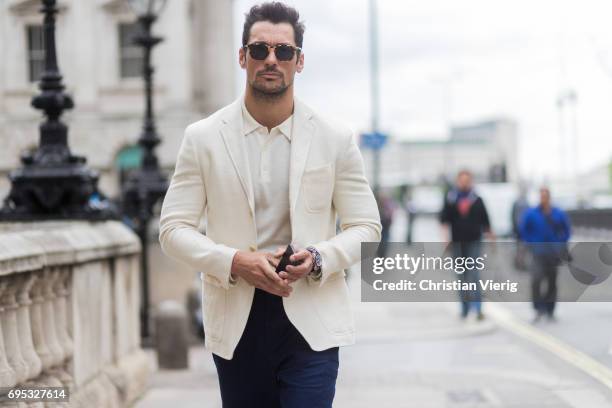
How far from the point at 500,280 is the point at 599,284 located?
2616mm

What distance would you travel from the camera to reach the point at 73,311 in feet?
23.2

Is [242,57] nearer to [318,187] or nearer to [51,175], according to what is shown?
[318,187]

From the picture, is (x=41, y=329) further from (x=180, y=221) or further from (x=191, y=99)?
(x=191, y=99)

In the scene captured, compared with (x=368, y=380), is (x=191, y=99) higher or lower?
higher

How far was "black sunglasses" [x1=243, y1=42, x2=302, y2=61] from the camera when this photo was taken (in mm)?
3998

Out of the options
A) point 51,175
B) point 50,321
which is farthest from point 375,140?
point 50,321

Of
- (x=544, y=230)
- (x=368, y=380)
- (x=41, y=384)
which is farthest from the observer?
(x=544, y=230)

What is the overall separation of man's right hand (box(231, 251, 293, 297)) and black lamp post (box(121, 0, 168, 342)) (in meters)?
10.1

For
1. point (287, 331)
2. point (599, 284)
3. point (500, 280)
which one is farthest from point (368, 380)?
point (287, 331)

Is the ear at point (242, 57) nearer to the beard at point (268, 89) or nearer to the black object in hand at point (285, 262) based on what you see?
the beard at point (268, 89)

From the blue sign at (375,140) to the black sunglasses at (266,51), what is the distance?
2206cm

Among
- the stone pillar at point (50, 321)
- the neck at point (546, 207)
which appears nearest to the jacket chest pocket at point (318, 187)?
the stone pillar at point (50, 321)

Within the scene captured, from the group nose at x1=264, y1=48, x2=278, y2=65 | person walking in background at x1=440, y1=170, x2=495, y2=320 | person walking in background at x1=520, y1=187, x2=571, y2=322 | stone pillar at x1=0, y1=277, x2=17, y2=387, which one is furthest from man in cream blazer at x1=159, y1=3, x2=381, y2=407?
person walking in background at x1=440, y1=170, x2=495, y2=320

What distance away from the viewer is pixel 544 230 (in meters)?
14.9
